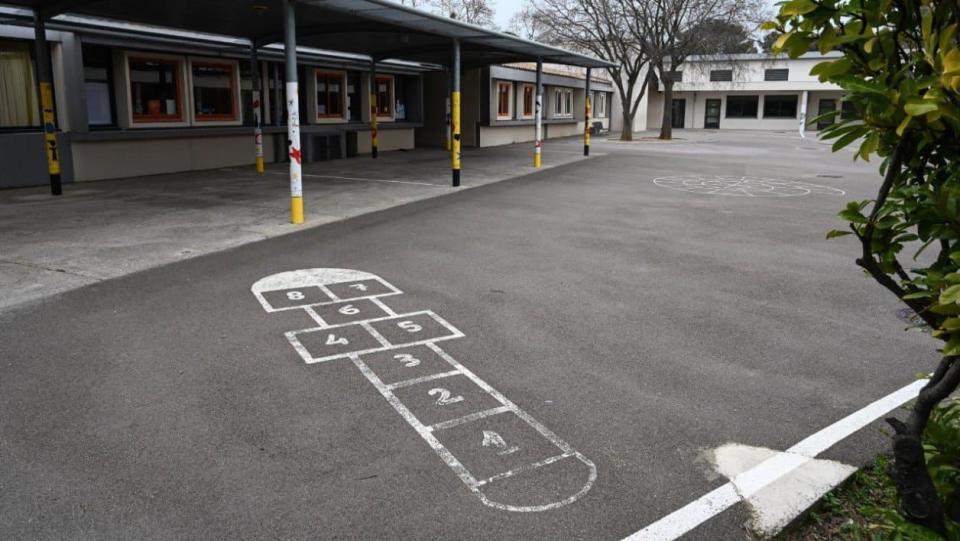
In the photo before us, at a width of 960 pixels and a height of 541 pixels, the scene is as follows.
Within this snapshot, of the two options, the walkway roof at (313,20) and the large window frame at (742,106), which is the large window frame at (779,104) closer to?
the large window frame at (742,106)

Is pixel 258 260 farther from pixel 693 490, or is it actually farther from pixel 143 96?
pixel 143 96

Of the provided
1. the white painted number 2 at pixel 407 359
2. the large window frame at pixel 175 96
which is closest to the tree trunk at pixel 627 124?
the large window frame at pixel 175 96

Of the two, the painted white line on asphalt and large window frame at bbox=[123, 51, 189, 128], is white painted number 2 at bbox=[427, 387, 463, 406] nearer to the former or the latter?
the painted white line on asphalt

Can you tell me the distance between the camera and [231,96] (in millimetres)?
21281

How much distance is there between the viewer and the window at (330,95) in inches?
985

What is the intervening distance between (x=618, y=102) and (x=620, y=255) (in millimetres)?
44380

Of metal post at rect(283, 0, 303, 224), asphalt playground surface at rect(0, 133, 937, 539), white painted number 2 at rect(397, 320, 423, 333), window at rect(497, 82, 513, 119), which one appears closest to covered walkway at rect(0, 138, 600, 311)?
asphalt playground surface at rect(0, 133, 937, 539)

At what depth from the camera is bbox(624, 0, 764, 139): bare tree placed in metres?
35.5

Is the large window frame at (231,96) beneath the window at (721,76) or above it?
beneath

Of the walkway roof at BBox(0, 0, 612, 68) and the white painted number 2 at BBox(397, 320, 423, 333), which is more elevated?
the walkway roof at BBox(0, 0, 612, 68)

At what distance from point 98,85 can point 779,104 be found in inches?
2150

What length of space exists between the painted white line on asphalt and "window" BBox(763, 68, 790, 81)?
57.6 metres

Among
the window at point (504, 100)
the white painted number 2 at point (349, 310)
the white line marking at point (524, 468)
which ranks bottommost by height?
the white line marking at point (524, 468)

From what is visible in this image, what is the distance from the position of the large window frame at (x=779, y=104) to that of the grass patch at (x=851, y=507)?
199 feet
